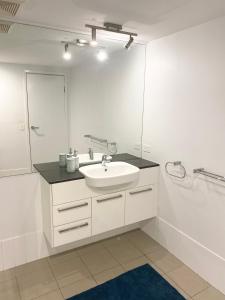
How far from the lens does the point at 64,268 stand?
2359 millimetres

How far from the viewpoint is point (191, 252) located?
2348mm

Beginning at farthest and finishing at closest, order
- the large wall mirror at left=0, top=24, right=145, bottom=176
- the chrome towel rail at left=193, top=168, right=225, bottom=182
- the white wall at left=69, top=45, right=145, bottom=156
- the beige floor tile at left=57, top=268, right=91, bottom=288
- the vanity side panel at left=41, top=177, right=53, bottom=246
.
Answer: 1. the white wall at left=69, top=45, right=145, bottom=156
2. the large wall mirror at left=0, top=24, right=145, bottom=176
3. the beige floor tile at left=57, top=268, right=91, bottom=288
4. the vanity side panel at left=41, top=177, right=53, bottom=246
5. the chrome towel rail at left=193, top=168, right=225, bottom=182

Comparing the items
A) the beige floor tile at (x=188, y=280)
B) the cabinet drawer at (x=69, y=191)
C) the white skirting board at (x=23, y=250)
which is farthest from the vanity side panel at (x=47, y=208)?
the beige floor tile at (x=188, y=280)

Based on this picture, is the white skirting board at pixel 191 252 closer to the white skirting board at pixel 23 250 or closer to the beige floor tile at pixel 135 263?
the beige floor tile at pixel 135 263

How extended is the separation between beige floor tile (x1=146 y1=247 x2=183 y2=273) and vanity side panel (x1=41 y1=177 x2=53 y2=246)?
110 cm

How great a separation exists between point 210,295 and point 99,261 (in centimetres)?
107

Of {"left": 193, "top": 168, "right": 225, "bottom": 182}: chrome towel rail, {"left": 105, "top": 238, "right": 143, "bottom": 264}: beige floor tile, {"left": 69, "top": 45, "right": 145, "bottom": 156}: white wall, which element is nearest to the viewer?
{"left": 193, "top": 168, "right": 225, "bottom": 182}: chrome towel rail

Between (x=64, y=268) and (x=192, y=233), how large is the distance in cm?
130

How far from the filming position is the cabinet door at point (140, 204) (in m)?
2.47

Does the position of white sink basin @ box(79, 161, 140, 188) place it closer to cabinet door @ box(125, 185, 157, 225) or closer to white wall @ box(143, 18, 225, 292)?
cabinet door @ box(125, 185, 157, 225)

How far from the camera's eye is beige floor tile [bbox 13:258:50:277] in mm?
2289

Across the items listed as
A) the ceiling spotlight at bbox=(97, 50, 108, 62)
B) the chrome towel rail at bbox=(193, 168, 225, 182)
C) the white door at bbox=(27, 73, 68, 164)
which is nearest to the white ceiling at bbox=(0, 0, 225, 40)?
the ceiling spotlight at bbox=(97, 50, 108, 62)

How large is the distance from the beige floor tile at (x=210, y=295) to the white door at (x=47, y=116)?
1830 mm

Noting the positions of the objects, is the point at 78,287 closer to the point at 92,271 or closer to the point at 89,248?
the point at 92,271
